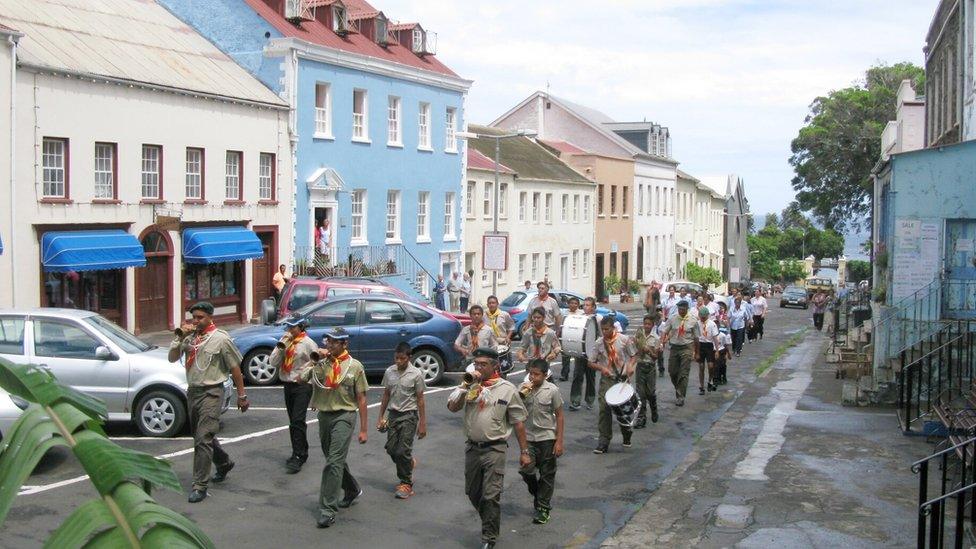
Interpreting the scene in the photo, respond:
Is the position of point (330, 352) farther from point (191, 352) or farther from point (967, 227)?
point (967, 227)

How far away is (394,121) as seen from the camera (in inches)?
1460

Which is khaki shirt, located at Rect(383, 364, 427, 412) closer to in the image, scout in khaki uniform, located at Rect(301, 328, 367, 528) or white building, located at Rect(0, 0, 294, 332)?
scout in khaki uniform, located at Rect(301, 328, 367, 528)

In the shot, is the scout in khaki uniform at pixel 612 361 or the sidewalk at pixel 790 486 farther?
the scout in khaki uniform at pixel 612 361

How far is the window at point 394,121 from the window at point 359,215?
8.08ft

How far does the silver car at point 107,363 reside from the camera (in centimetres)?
1302

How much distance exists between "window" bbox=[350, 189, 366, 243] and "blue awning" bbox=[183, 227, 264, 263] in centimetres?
586

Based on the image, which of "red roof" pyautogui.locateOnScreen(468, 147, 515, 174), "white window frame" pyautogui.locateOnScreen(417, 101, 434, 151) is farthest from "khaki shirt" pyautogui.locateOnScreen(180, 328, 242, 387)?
"red roof" pyautogui.locateOnScreen(468, 147, 515, 174)

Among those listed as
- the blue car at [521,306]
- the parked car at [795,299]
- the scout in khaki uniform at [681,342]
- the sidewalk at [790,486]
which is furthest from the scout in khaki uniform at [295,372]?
the parked car at [795,299]

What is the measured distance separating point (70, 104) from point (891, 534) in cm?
1948

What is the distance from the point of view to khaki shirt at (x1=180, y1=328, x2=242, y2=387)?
35.9 ft

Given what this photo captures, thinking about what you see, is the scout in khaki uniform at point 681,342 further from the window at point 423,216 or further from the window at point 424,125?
the window at point 424,125

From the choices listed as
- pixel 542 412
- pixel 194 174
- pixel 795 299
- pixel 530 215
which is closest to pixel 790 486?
pixel 542 412

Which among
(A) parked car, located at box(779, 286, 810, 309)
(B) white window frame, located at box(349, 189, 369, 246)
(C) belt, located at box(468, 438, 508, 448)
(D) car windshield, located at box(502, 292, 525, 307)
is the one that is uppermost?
(B) white window frame, located at box(349, 189, 369, 246)

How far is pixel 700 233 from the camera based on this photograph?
7706 cm
